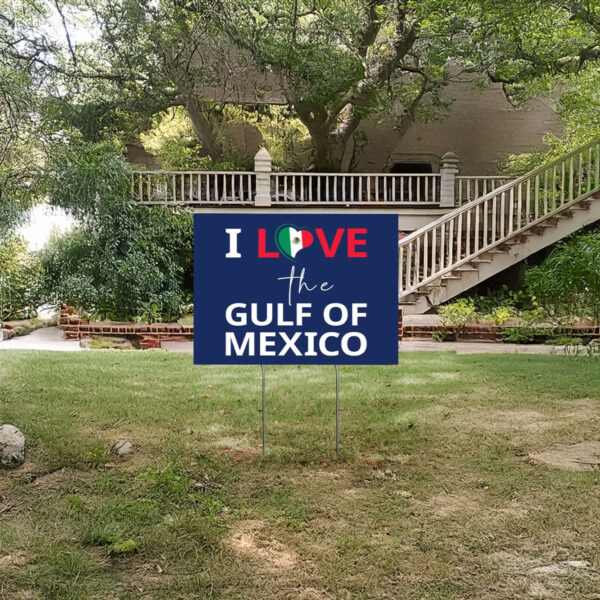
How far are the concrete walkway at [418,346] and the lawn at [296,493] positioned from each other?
1.97m

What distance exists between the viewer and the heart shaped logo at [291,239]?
12.4 ft

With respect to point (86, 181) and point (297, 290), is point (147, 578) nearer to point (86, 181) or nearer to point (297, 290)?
point (297, 290)

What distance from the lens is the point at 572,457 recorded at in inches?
161

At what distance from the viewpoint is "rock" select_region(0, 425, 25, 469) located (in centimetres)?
374

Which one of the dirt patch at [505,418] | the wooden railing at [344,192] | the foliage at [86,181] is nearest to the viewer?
the dirt patch at [505,418]

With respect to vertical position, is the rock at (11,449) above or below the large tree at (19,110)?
below

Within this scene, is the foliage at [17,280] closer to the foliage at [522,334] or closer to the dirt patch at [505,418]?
the foliage at [522,334]

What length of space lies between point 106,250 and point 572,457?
728 cm

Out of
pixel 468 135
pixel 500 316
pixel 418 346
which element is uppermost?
pixel 468 135

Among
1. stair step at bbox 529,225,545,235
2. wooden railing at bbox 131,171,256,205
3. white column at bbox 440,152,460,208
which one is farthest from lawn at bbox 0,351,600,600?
white column at bbox 440,152,460,208

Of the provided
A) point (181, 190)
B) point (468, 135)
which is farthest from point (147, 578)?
point (468, 135)

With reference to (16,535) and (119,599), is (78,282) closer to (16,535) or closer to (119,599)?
(16,535)

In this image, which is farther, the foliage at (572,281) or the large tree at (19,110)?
the foliage at (572,281)

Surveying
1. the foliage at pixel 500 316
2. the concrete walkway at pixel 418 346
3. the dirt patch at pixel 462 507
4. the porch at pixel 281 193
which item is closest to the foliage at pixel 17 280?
the concrete walkway at pixel 418 346
